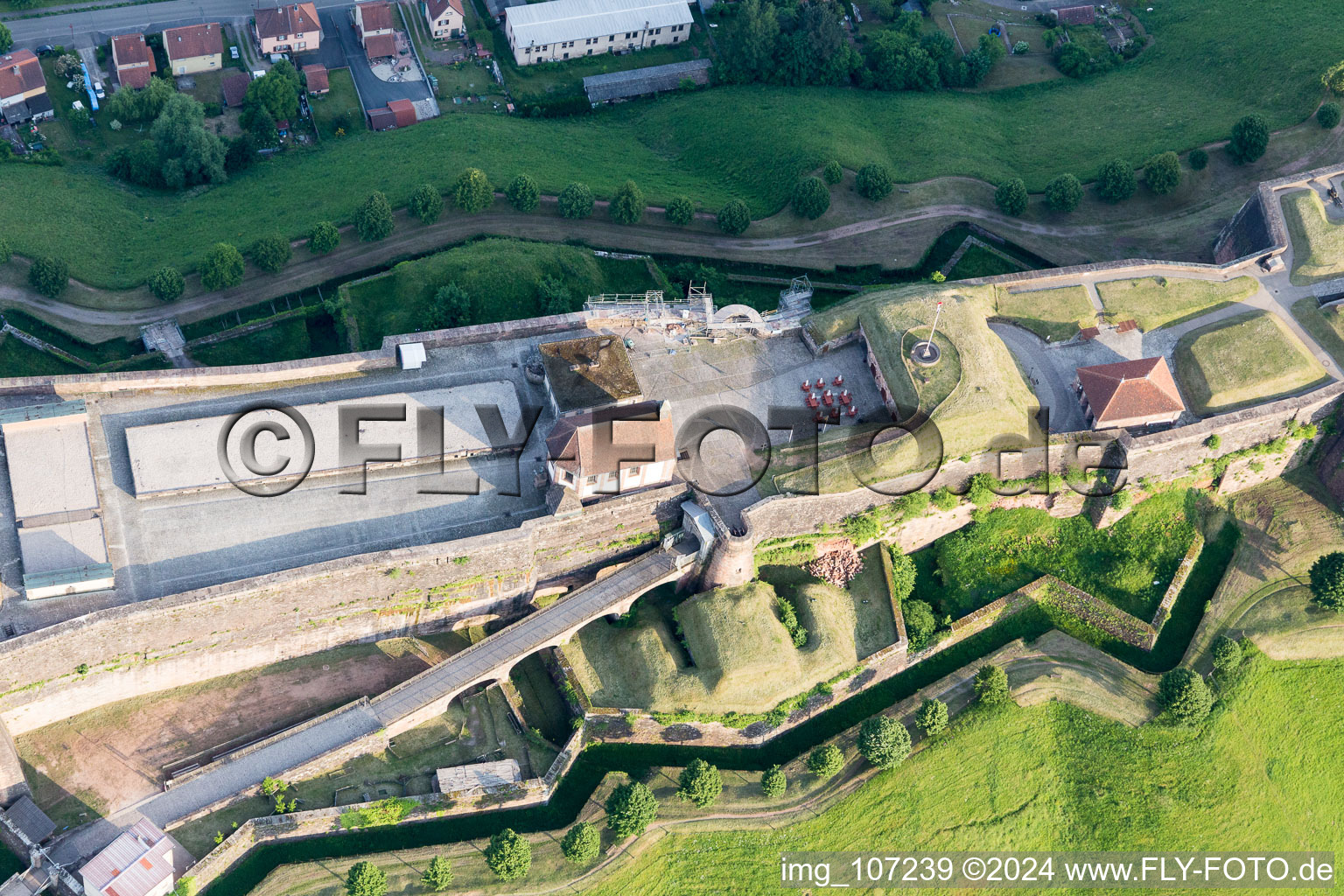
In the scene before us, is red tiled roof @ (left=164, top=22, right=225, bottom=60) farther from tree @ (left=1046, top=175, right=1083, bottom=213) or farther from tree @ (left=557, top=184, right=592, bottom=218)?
tree @ (left=1046, top=175, right=1083, bottom=213)

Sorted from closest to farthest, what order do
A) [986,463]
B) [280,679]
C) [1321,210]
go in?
1. [280,679]
2. [986,463]
3. [1321,210]

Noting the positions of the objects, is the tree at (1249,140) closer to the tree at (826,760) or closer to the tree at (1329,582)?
the tree at (1329,582)

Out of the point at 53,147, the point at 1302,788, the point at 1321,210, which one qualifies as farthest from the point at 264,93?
the point at 1302,788

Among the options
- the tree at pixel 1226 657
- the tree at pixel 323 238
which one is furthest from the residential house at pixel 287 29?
the tree at pixel 1226 657

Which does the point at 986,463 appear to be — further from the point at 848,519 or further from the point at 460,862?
the point at 460,862

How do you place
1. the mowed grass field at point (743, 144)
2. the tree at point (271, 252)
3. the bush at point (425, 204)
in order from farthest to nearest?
the mowed grass field at point (743, 144)
the bush at point (425, 204)
the tree at point (271, 252)

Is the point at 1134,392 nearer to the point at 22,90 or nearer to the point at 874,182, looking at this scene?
the point at 874,182

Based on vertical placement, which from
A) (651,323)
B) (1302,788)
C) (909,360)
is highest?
(651,323)
